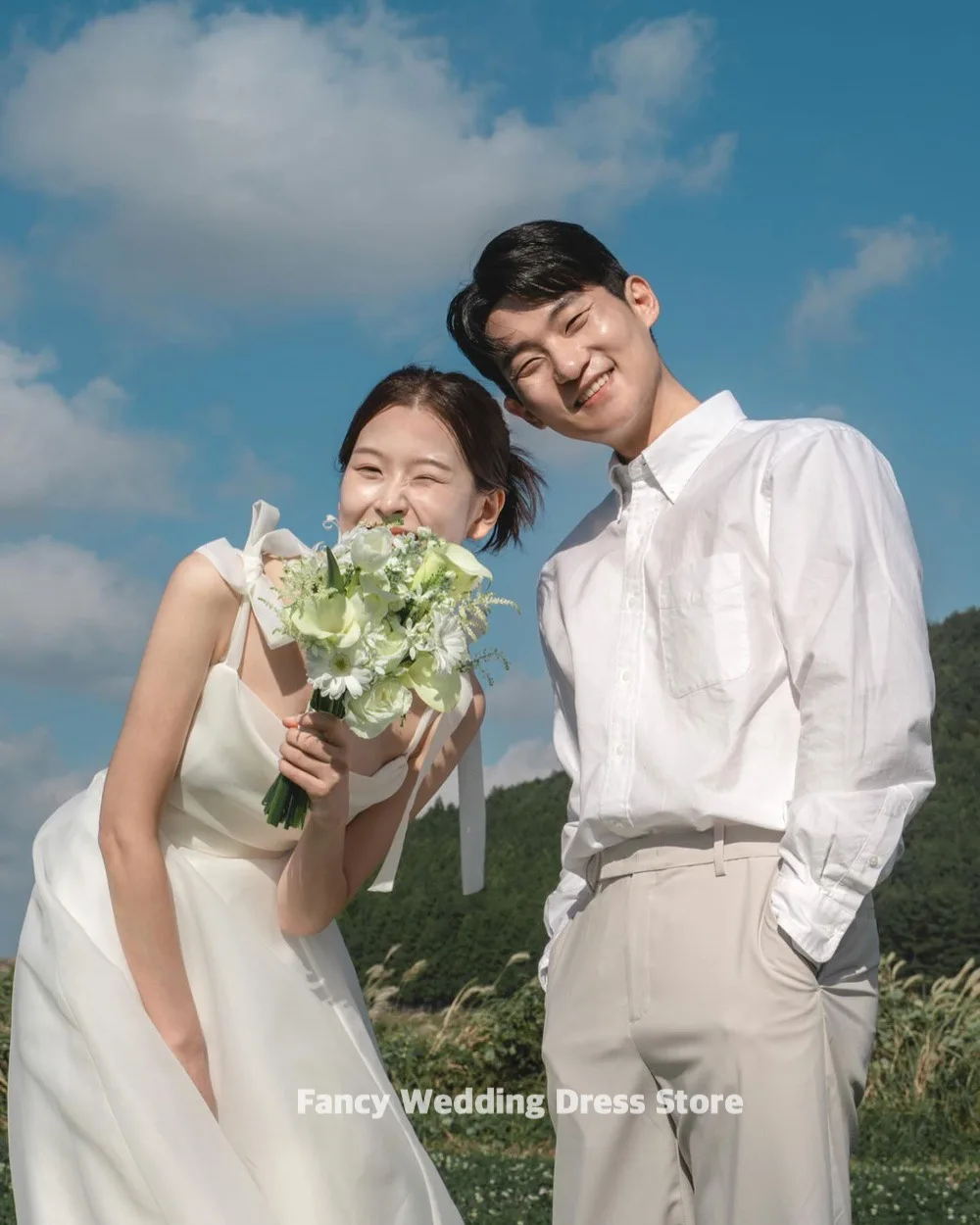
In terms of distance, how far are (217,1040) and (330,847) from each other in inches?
20.5

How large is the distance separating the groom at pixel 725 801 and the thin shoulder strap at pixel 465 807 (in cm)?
51

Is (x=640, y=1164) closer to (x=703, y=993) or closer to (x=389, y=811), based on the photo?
(x=703, y=993)

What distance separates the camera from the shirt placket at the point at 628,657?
9.96 ft

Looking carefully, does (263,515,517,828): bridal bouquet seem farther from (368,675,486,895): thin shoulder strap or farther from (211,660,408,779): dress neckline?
(368,675,486,895): thin shoulder strap

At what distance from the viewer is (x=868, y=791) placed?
8.94 feet

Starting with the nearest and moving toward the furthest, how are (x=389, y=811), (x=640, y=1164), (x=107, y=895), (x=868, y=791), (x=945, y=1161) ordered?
1. (x=868, y=791)
2. (x=640, y=1164)
3. (x=107, y=895)
4. (x=389, y=811)
5. (x=945, y=1161)

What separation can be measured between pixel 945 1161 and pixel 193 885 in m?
6.85

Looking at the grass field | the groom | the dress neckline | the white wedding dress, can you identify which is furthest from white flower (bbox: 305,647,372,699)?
the grass field

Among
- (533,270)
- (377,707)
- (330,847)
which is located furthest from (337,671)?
(533,270)

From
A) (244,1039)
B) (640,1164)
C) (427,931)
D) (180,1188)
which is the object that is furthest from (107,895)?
(427,931)

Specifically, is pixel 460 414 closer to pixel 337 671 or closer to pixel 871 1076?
pixel 337 671

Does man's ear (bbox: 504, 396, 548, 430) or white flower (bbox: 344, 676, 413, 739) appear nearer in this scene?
white flower (bbox: 344, 676, 413, 739)

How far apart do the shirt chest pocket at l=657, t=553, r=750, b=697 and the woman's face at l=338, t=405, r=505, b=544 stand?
2.49 feet

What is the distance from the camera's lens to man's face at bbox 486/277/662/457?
133 inches
